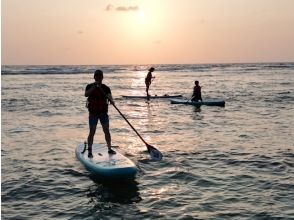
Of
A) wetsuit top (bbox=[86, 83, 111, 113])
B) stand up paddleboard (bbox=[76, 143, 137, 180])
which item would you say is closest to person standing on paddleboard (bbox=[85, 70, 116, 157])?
wetsuit top (bbox=[86, 83, 111, 113])

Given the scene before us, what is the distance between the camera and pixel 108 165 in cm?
1004

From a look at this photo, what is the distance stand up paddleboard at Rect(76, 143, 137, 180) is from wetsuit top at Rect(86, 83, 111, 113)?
1254 mm

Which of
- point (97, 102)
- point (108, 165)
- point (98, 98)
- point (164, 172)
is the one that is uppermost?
point (98, 98)

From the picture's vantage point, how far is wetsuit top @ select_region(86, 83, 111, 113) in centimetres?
1058

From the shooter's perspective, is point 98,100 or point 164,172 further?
point 164,172

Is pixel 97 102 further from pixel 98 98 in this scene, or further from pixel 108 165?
pixel 108 165

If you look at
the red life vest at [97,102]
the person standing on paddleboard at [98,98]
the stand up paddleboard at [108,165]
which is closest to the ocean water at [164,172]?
the stand up paddleboard at [108,165]

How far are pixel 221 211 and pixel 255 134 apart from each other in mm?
8672

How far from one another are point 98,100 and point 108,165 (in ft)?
5.66

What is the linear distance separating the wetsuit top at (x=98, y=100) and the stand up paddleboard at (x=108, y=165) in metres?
1.25

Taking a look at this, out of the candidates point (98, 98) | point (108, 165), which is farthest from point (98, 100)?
point (108, 165)

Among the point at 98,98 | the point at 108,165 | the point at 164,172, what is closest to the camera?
the point at 108,165

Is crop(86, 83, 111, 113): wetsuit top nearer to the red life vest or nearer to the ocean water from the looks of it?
the red life vest

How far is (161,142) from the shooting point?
14930 mm
